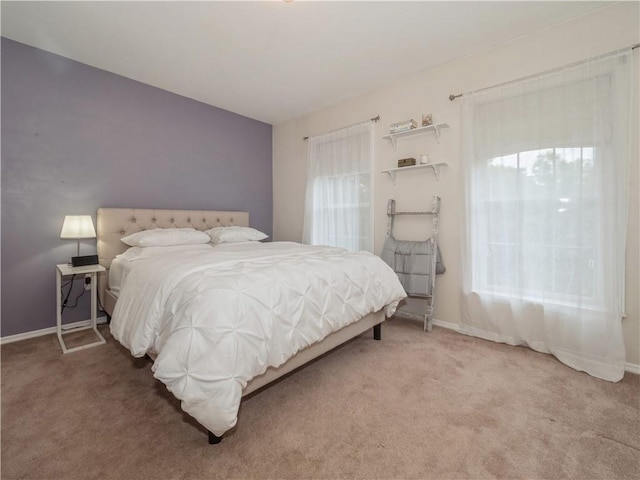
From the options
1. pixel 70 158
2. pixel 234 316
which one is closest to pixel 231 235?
pixel 70 158

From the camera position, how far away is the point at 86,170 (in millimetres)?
2873

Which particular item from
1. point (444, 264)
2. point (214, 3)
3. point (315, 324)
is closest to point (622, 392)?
point (444, 264)

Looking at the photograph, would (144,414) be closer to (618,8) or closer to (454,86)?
(454,86)

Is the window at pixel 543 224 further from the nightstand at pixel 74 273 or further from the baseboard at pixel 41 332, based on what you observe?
the baseboard at pixel 41 332

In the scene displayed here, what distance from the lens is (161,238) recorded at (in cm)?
282

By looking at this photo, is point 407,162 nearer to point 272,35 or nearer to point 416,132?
point 416,132

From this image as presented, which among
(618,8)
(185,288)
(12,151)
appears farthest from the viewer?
(12,151)

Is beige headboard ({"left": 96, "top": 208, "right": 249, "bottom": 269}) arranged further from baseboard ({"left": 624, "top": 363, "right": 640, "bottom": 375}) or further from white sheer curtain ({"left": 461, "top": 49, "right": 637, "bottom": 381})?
baseboard ({"left": 624, "top": 363, "right": 640, "bottom": 375})

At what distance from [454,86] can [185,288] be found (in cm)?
293

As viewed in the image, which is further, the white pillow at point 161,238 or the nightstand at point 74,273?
the white pillow at point 161,238

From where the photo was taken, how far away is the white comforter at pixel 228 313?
4.10 feet

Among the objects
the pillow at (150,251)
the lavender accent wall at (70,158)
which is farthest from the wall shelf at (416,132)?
the lavender accent wall at (70,158)

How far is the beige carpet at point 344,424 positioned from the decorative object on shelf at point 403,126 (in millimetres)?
2198

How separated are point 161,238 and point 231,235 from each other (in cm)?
78
